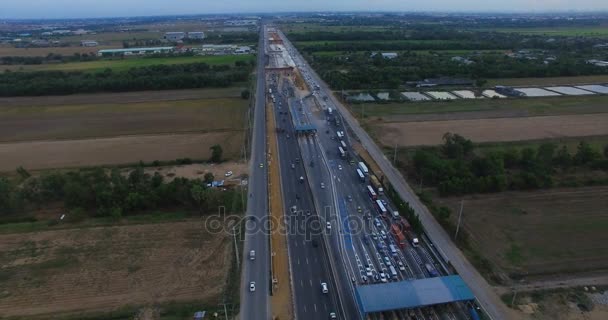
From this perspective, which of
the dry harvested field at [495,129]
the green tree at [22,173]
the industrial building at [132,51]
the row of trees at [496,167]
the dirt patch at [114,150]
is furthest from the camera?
the industrial building at [132,51]

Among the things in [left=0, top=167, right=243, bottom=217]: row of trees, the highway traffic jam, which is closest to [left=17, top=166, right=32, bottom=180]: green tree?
[left=0, top=167, right=243, bottom=217]: row of trees

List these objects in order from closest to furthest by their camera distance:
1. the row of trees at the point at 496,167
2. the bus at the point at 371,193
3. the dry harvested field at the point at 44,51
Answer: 1. the bus at the point at 371,193
2. the row of trees at the point at 496,167
3. the dry harvested field at the point at 44,51

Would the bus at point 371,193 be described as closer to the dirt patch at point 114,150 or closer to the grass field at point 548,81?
the dirt patch at point 114,150

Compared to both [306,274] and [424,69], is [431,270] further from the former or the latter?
[424,69]

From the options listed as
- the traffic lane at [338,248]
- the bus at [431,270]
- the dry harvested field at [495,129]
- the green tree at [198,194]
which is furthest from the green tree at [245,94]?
the bus at [431,270]

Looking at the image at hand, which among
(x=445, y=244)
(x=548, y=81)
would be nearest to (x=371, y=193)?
(x=445, y=244)

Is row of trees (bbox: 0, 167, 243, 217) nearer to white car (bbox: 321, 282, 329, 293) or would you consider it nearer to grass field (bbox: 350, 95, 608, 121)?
white car (bbox: 321, 282, 329, 293)
